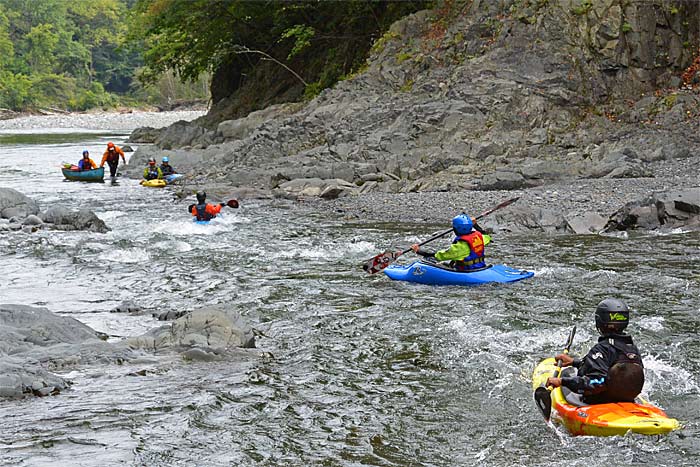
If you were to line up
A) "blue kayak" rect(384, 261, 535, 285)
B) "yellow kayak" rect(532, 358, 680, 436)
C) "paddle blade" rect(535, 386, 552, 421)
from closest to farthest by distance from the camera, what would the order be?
1. "yellow kayak" rect(532, 358, 680, 436)
2. "paddle blade" rect(535, 386, 552, 421)
3. "blue kayak" rect(384, 261, 535, 285)

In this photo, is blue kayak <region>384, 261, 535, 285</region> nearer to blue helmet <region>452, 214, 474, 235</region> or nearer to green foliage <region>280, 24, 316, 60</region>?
blue helmet <region>452, 214, 474, 235</region>

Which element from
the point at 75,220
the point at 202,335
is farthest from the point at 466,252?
the point at 75,220

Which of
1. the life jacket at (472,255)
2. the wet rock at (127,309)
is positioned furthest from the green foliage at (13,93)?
the life jacket at (472,255)

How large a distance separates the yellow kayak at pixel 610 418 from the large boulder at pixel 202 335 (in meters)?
3.61

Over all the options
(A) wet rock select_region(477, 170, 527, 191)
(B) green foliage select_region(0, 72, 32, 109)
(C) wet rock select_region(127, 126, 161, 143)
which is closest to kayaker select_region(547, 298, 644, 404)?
(A) wet rock select_region(477, 170, 527, 191)

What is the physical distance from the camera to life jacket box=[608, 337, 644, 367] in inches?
274

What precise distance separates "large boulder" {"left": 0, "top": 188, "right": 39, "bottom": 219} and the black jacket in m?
15.2

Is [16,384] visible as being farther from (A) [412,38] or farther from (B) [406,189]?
(A) [412,38]

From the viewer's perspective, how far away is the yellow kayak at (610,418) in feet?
22.1

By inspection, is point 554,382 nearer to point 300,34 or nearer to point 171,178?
point 171,178

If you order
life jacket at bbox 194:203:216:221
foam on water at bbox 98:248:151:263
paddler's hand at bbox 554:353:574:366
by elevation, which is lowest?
foam on water at bbox 98:248:151:263

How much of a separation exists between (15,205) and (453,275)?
11.8 metres

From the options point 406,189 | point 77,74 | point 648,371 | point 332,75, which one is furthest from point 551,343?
point 77,74

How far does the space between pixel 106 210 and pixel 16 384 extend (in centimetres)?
1356
